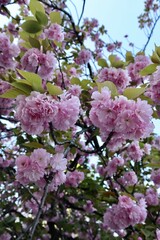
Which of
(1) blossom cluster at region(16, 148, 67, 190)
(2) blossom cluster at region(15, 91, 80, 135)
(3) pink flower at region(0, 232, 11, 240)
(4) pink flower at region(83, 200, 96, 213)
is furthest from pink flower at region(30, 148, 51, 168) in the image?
(4) pink flower at region(83, 200, 96, 213)

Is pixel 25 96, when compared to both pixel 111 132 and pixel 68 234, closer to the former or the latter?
pixel 111 132

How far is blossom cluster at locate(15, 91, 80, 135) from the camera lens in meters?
1.19

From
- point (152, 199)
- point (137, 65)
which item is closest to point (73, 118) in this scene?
point (137, 65)

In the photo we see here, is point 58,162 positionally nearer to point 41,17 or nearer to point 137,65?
point 41,17

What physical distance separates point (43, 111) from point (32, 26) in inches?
31.9

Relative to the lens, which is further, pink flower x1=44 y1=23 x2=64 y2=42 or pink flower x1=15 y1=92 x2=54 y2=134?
pink flower x1=44 y1=23 x2=64 y2=42

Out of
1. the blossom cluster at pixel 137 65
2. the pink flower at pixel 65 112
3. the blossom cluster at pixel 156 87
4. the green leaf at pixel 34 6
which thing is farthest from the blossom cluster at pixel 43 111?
the blossom cluster at pixel 137 65

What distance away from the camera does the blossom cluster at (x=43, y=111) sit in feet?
3.90

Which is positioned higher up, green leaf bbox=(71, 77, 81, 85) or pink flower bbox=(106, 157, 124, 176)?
green leaf bbox=(71, 77, 81, 85)

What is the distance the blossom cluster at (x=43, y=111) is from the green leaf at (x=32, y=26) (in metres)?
0.72

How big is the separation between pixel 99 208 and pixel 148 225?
650mm

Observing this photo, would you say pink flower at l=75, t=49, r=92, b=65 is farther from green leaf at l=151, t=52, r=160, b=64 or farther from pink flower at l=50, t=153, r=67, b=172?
pink flower at l=50, t=153, r=67, b=172

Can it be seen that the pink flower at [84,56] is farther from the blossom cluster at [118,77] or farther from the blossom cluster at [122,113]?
the blossom cluster at [122,113]

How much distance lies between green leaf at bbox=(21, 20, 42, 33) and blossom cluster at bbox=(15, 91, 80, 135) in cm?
72
